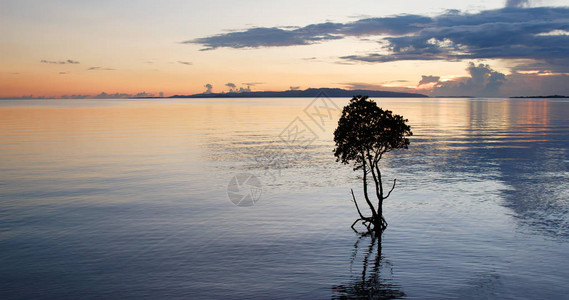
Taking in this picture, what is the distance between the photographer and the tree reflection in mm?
25080

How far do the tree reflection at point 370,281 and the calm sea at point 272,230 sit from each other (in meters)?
0.13

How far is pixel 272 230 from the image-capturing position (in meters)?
37.6

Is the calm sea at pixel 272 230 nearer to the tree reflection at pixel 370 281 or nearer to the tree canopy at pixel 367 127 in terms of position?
the tree reflection at pixel 370 281

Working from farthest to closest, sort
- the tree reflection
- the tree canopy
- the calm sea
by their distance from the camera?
the tree canopy
the calm sea
the tree reflection

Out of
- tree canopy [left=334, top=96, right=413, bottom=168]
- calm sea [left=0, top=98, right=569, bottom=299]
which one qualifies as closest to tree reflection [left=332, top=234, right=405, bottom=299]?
calm sea [left=0, top=98, right=569, bottom=299]

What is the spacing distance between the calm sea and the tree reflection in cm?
13

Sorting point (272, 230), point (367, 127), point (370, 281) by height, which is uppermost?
point (367, 127)

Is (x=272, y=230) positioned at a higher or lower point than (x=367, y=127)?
lower

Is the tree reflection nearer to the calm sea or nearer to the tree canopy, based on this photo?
the calm sea

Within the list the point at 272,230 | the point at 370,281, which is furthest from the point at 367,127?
the point at 370,281

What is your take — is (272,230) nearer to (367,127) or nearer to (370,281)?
(367,127)

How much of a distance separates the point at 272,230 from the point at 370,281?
40.8ft

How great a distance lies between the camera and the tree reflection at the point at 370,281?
987 inches

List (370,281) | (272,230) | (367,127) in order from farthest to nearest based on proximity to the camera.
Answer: (272,230), (367,127), (370,281)
